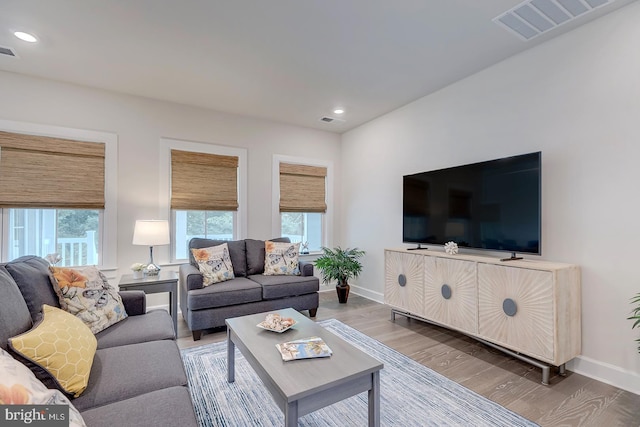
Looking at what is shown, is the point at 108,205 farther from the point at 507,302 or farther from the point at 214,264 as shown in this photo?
the point at 507,302

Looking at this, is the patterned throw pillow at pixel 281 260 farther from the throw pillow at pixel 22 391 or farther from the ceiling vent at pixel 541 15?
the ceiling vent at pixel 541 15

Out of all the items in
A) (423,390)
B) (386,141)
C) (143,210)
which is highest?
(386,141)

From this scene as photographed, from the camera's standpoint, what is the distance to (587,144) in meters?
2.36

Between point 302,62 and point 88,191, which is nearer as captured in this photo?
point 302,62

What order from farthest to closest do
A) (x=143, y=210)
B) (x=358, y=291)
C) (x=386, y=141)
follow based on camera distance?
(x=358, y=291) < (x=386, y=141) < (x=143, y=210)

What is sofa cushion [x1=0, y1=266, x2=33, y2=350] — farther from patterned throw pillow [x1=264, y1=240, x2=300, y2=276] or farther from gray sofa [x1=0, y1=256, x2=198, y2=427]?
patterned throw pillow [x1=264, y1=240, x2=300, y2=276]

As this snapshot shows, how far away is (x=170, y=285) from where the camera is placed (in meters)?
3.00

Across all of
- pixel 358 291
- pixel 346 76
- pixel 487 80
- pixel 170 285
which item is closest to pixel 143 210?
pixel 170 285

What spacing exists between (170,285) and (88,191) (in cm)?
156

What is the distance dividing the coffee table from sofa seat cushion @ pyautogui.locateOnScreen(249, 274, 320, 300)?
138 centimetres

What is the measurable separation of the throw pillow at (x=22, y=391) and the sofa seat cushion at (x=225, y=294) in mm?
2054

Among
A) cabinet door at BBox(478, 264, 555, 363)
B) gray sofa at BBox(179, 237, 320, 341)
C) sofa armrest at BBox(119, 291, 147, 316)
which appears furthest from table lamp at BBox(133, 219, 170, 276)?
cabinet door at BBox(478, 264, 555, 363)

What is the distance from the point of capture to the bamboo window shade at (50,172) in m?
3.04

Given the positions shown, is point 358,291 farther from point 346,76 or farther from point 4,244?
point 4,244
